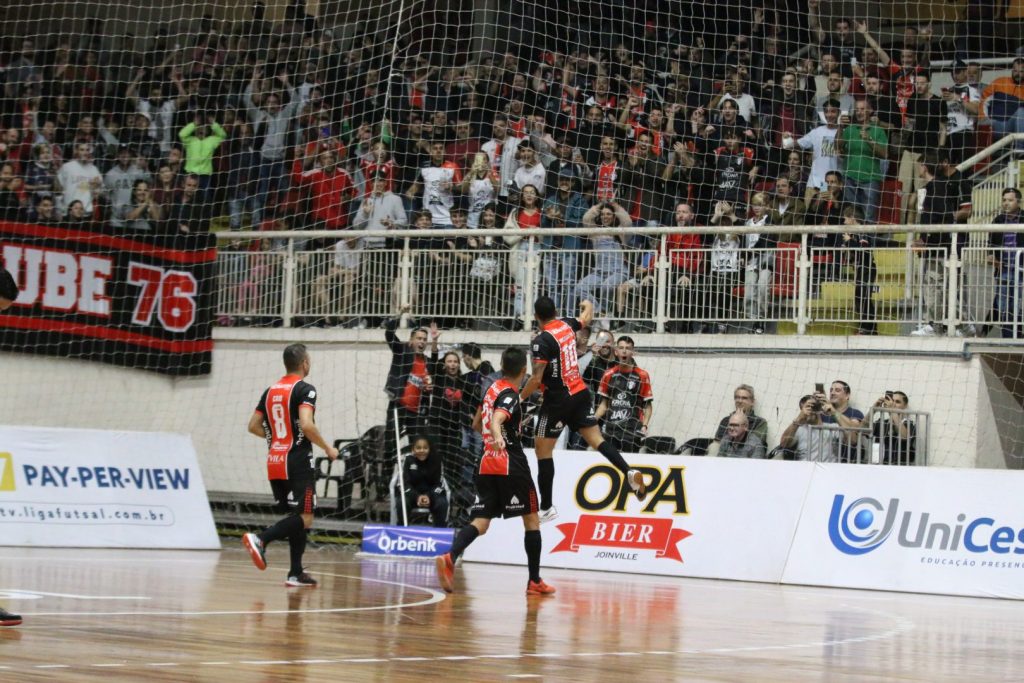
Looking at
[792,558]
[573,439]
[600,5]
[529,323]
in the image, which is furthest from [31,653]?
[600,5]

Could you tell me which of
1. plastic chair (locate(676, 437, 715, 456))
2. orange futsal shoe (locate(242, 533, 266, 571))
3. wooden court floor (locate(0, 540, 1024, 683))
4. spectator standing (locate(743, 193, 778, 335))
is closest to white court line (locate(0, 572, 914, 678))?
wooden court floor (locate(0, 540, 1024, 683))

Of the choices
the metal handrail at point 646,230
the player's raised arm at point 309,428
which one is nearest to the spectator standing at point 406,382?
the metal handrail at point 646,230

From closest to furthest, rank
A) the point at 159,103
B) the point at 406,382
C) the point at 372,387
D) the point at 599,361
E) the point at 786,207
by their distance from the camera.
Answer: the point at 599,361 → the point at 786,207 → the point at 406,382 → the point at 372,387 → the point at 159,103

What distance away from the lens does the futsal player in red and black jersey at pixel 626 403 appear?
17.3 meters

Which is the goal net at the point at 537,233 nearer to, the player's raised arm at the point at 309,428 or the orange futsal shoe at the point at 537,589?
the orange futsal shoe at the point at 537,589

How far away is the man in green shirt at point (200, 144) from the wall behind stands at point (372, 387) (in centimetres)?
270

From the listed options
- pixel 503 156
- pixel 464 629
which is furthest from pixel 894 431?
pixel 464 629

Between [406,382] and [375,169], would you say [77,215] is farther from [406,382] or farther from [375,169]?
[406,382]

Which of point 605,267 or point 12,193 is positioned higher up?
point 12,193

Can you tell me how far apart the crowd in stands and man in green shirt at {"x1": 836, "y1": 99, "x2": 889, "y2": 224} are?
3 cm

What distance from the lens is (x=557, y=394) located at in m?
13.0

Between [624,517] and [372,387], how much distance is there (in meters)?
5.10

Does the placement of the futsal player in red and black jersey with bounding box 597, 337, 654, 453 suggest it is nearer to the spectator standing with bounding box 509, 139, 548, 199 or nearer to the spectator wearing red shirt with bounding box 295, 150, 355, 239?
the spectator standing with bounding box 509, 139, 548, 199

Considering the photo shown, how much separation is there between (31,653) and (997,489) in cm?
982
